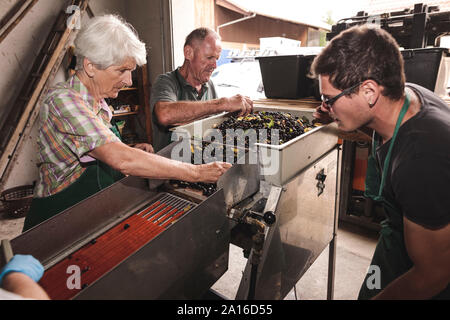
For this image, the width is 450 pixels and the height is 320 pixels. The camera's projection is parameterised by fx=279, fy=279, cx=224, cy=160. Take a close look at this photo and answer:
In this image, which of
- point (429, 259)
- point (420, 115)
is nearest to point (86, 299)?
point (429, 259)

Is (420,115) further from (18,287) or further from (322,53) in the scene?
(18,287)

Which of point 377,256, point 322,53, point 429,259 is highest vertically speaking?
point 322,53

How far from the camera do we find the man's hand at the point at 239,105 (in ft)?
6.03

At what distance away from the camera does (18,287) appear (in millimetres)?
A: 618

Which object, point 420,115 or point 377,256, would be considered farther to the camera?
point 377,256

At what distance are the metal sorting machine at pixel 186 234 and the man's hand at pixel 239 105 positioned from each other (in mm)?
545

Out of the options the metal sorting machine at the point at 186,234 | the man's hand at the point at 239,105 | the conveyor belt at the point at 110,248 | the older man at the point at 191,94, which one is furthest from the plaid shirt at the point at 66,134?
the man's hand at the point at 239,105

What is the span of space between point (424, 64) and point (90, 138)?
6.85 feet

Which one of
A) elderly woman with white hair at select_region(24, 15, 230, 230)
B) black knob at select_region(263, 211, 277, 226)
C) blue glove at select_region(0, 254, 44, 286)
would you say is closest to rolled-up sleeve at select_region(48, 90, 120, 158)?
elderly woman with white hair at select_region(24, 15, 230, 230)

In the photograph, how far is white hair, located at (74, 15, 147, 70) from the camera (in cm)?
130

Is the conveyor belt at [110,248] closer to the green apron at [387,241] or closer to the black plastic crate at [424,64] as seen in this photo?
the green apron at [387,241]

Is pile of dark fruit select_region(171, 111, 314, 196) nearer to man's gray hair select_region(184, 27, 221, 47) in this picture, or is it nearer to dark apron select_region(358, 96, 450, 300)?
dark apron select_region(358, 96, 450, 300)

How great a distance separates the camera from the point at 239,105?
6.12 ft

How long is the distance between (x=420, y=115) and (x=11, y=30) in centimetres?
412
